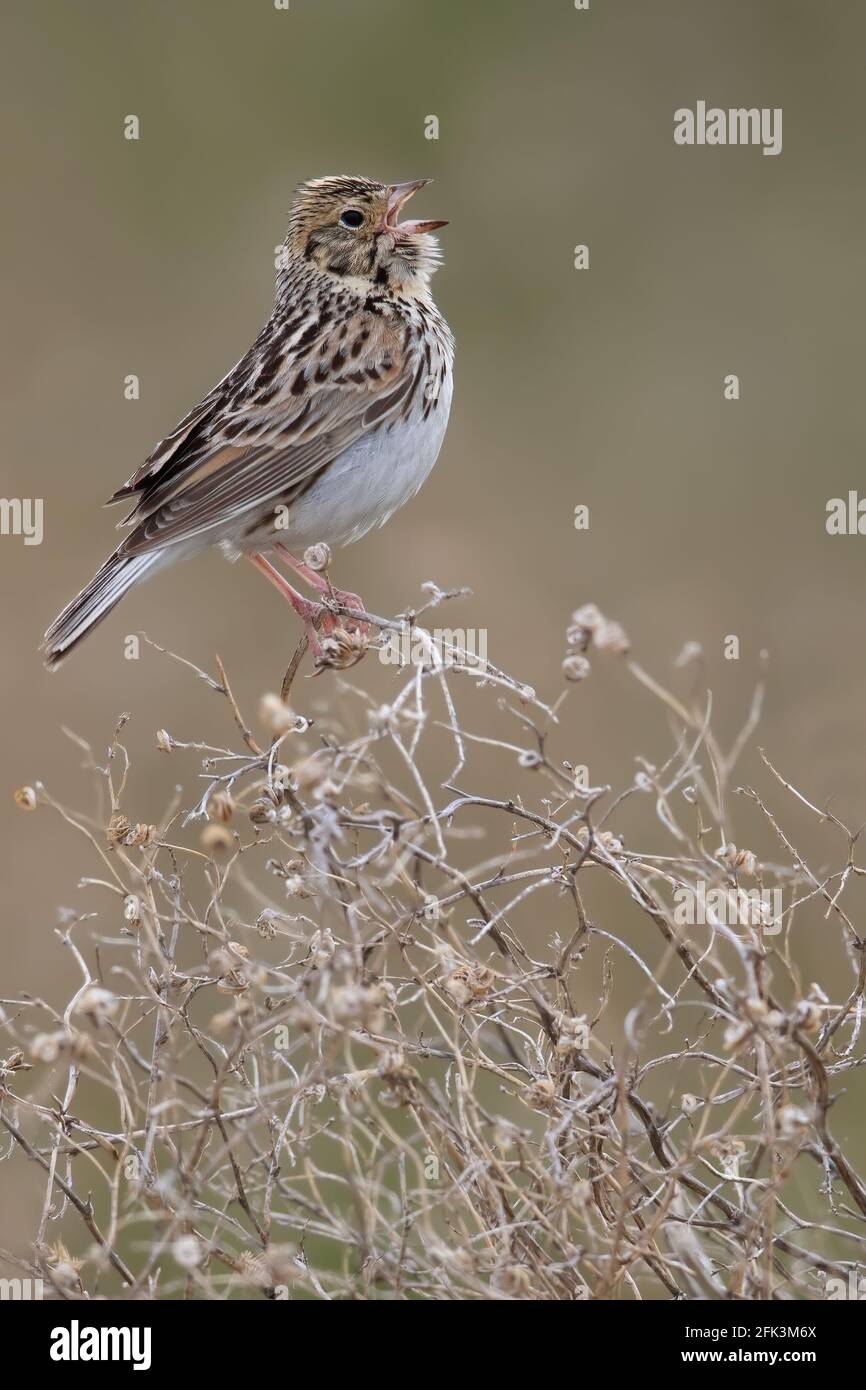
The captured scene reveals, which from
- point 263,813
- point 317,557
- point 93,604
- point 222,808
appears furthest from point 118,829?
point 93,604

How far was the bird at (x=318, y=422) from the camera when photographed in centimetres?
555

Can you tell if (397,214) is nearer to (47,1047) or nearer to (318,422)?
(318,422)

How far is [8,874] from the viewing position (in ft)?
27.1

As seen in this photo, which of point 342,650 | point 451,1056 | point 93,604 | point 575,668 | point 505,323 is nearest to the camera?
point 575,668

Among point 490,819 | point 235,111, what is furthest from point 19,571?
point 235,111

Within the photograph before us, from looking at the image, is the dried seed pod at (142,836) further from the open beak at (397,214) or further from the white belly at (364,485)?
the open beak at (397,214)

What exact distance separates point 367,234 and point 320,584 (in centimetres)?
142

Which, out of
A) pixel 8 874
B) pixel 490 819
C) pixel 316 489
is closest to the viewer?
pixel 316 489

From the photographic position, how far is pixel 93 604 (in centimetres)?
531

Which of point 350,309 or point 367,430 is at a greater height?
point 350,309

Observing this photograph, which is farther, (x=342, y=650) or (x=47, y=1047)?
(x=342, y=650)

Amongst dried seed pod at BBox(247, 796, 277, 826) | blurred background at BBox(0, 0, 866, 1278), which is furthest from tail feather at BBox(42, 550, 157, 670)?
blurred background at BBox(0, 0, 866, 1278)

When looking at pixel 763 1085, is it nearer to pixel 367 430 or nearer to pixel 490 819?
pixel 367 430
